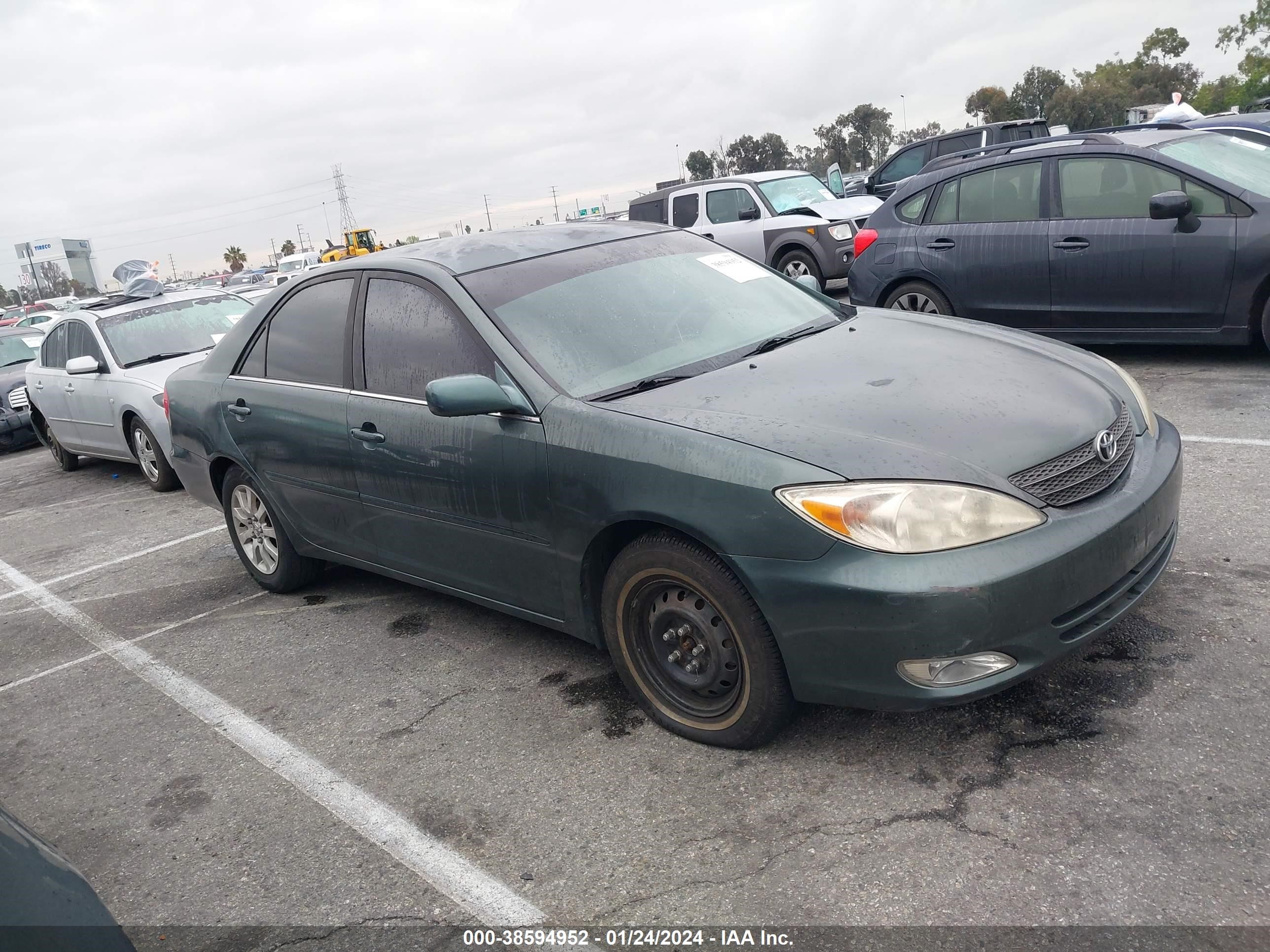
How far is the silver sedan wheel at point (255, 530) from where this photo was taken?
5.20 metres

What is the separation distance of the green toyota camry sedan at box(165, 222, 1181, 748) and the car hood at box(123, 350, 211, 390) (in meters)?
3.93

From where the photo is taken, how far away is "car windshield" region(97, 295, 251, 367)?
878 centimetres

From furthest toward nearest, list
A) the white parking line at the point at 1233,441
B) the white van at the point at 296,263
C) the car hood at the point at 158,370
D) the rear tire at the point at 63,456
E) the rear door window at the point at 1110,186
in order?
1. the white van at the point at 296,263
2. the rear tire at the point at 63,456
3. the car hood at the point at 158,370
4. the rear door window at the point at 1110,186
5. the white parking line at the point at 1233,441

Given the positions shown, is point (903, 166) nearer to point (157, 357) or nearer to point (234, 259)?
point (157, 357)

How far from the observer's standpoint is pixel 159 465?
8391 mm

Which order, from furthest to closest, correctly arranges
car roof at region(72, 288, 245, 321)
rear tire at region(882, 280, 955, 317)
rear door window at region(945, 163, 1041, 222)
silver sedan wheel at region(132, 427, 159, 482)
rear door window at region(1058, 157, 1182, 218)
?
1. car roof at region(72, 288, 245, 321)
2. silver sedan wheel at region(132, 427, 159, 482)
3. rear tire at region(882, 280, 955, 317)
4. rear door window at region(945, 163, 1041, 222)
5. rear door window at region(1058, 157, 1182, 218)

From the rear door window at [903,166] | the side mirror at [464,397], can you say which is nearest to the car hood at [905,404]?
the side mirror at [464,397]

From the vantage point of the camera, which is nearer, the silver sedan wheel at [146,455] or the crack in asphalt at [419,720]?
the crack in asphalt at [419,720]

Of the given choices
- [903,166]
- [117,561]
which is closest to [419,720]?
[117,561]

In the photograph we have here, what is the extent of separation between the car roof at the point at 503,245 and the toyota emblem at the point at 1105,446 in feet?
7.07

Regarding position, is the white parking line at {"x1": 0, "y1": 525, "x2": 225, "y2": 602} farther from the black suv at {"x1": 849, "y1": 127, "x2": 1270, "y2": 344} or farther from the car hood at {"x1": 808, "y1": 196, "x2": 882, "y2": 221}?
the car hood at {"x1": 808, "y1": 196, "x2": 882, "y2": 221}

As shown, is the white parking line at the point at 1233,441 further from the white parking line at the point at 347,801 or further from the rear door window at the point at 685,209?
the rear door window at the point at 685,209

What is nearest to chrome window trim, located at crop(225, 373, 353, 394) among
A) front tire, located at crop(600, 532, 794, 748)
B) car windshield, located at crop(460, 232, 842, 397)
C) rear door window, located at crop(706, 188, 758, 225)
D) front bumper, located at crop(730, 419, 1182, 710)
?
car windshield, located at crop(460, 232, 842, 397)

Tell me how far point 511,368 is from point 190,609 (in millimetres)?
2827
